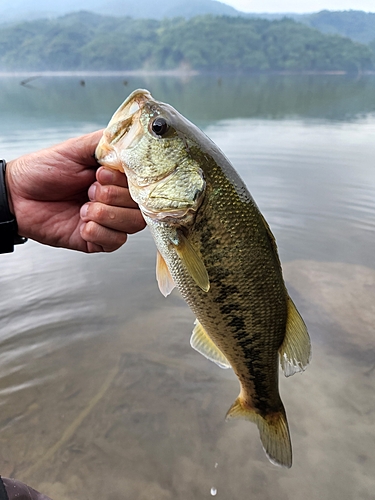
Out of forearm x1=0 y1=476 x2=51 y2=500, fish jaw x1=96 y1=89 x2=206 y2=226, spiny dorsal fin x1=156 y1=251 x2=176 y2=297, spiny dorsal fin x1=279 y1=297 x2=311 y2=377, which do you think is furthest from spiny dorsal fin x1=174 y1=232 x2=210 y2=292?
forearm x1=0 y1=476 x2=51 y2=500

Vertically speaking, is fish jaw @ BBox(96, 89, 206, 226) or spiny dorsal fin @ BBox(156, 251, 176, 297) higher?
fish jaw @ BBox(96, 89, 206, 226)

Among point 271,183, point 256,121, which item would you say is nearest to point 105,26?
point 256,121

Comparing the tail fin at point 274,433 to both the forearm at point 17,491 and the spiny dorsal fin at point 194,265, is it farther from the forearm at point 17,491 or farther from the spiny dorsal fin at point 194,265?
the forearm at point 17,491

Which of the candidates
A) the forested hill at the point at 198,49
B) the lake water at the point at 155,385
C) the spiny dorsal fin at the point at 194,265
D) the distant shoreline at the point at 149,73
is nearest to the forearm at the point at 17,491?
the lake water at the point at 155,385

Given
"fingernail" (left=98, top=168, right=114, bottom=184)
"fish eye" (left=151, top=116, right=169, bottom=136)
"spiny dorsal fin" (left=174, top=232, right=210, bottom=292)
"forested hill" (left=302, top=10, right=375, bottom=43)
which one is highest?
"forested hill" (left=302, top=10, right=375, bottom=43)

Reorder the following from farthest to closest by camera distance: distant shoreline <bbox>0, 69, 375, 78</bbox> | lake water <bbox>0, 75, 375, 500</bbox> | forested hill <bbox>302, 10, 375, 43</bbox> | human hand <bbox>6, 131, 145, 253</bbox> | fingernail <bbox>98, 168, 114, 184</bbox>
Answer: forested hill <bbox>302, 10, 375, 43</bbox> → distant shoreline <bbox>0, 69, 375, 78</bbox> → lake water <bbox>0, 75, 375, 500</bbox> → human hand <bbox>6, 131, 145, 253</bbox> → fingernail <bbox>98, 168, 114, 184</bbox>

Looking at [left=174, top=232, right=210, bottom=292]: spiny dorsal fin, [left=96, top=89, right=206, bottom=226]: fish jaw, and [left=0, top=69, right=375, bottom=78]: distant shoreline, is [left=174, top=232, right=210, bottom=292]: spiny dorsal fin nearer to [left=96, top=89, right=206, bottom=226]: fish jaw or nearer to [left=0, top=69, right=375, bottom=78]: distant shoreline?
[left=96, top=89, right=206, bottom=226]: fish jaw

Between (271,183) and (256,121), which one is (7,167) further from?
(256,121)

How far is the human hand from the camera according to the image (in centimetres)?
226

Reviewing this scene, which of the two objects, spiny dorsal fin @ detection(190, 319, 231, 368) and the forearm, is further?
spiny dorsal fin @ detection(190, 319, 231, 368)

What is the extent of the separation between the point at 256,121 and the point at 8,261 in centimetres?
1823

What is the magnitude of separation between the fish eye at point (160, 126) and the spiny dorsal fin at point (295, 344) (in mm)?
1052

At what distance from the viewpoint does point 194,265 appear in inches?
70.4

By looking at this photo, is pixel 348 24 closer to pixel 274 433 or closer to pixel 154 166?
pixel 154 166
